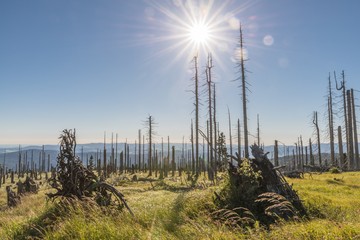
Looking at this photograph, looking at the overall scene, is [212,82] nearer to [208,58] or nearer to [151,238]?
[208,58]

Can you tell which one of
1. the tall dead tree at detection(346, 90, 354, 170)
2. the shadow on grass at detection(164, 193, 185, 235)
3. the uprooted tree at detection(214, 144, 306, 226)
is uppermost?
the tall dead tree at detection(346, 90, 354, 170)

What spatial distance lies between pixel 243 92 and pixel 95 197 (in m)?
20.1

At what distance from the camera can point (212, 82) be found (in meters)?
32.2

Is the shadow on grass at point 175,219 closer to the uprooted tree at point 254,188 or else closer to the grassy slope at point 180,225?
the grassy slope at point 180,225

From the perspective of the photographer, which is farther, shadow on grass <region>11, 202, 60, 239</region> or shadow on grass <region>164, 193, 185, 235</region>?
shadow on grass <region>11, 202, 60, 239</region>

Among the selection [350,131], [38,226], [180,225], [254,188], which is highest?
[350,131]

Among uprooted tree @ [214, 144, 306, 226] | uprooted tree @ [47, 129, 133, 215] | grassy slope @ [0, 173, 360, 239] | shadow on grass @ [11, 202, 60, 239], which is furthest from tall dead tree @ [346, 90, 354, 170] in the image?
shadow on grass @ [11, 202, 60, 239]

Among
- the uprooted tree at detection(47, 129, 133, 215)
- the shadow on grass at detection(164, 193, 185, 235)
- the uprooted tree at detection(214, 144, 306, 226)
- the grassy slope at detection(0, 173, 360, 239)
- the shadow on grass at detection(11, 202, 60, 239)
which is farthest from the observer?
the uprooted tree at detection(47, 129, 133, 215)

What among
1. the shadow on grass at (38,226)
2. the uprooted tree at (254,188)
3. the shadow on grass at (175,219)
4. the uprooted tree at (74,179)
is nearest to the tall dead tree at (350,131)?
the uprooted tree at (254,188)

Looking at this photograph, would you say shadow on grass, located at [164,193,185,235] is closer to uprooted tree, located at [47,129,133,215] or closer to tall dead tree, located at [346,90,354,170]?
uprooted tree, located at [47,129,133,215]

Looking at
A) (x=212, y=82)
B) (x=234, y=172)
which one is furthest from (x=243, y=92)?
(x=234, y=172)

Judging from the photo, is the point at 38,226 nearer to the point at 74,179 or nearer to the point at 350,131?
the point at 74,179

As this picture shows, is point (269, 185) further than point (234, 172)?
No

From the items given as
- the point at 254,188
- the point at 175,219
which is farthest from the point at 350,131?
the point at 175,219
